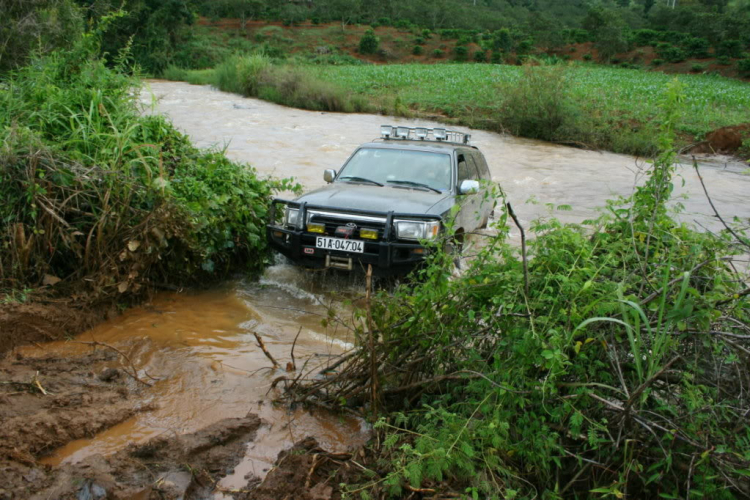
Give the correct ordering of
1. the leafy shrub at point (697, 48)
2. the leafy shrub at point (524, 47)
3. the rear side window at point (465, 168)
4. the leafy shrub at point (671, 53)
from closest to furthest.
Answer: the rear side window at point (465, 168)
the leafy shrub at point (697, 48)
the leafy shrub at point (671, 53)
the leafy shrub at point (524, 47)

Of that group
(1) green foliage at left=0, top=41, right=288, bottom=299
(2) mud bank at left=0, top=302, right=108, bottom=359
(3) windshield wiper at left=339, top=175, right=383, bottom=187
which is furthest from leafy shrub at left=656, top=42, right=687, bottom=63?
(2) mud bank at left=0, top=302, right=108, bottom=359

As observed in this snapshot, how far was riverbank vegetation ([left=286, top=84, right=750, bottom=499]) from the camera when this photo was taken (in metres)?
3.04

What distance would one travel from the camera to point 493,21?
3120 inches

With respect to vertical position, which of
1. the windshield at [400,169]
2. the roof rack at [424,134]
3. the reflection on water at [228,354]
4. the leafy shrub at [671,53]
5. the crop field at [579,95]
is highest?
the leafy shrub at [671,53]

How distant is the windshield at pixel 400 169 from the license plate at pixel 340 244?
145 centimetres

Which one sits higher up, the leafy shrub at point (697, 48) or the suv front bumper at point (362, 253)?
the leafy shrub at point (697, 48)

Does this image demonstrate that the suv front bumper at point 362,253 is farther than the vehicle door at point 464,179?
No

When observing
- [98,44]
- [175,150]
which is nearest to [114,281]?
[175,150]

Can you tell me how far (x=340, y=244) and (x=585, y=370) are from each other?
3809 millimetres

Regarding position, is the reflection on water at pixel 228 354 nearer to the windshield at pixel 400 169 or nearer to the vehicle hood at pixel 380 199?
the vehicle hood at pixel 380 199

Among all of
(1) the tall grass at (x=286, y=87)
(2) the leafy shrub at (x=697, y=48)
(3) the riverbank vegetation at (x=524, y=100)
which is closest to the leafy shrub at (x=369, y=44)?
(2) the leafy shrub at (x=697, y=48)

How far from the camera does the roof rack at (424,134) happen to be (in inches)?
371

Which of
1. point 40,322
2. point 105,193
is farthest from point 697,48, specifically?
point 40,322

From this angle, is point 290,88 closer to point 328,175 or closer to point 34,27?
point 34,27
